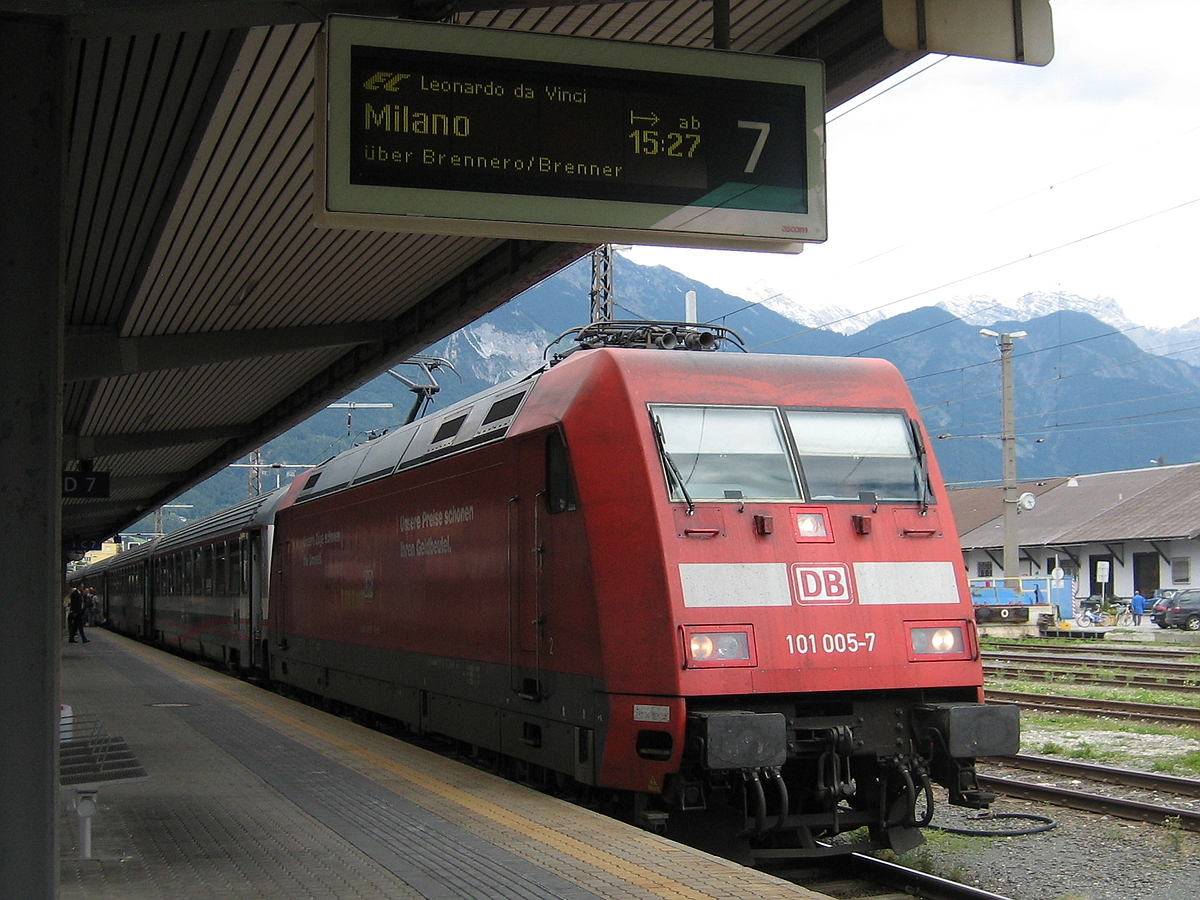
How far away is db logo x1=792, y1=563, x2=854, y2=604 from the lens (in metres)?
7.48

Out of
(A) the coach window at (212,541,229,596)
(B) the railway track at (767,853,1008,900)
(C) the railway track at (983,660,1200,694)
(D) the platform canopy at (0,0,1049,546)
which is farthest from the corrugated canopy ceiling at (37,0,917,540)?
(C) the railway track at (983,660,1200,694)

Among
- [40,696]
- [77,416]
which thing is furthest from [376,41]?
[77,416]

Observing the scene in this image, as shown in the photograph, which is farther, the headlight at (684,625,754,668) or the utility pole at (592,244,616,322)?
the utility pole at (592,244,616,322)

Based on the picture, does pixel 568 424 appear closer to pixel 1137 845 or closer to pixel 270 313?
pixel 1137 845

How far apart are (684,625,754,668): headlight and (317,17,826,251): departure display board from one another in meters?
2.50

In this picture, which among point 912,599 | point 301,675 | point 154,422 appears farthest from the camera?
point 154,422

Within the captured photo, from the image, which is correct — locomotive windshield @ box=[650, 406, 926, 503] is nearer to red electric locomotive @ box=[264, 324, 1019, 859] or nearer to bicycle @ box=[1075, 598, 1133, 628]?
red electric locomotive @ box=[264, 324, 1019, 859]

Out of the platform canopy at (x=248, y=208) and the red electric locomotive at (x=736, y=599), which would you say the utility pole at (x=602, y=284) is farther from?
the red electric locomotive at (x=736, y=599)

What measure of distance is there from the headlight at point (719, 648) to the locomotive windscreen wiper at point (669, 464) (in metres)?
0.74

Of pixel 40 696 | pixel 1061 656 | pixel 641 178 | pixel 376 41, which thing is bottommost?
pixel 1061 656

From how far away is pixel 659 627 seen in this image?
7.18 m

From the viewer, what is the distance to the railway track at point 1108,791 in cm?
906

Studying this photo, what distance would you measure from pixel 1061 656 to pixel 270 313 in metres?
17.3

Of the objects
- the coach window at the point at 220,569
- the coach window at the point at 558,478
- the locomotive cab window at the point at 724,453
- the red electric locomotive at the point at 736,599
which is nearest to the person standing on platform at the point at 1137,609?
the coach window at the point at 220,569
